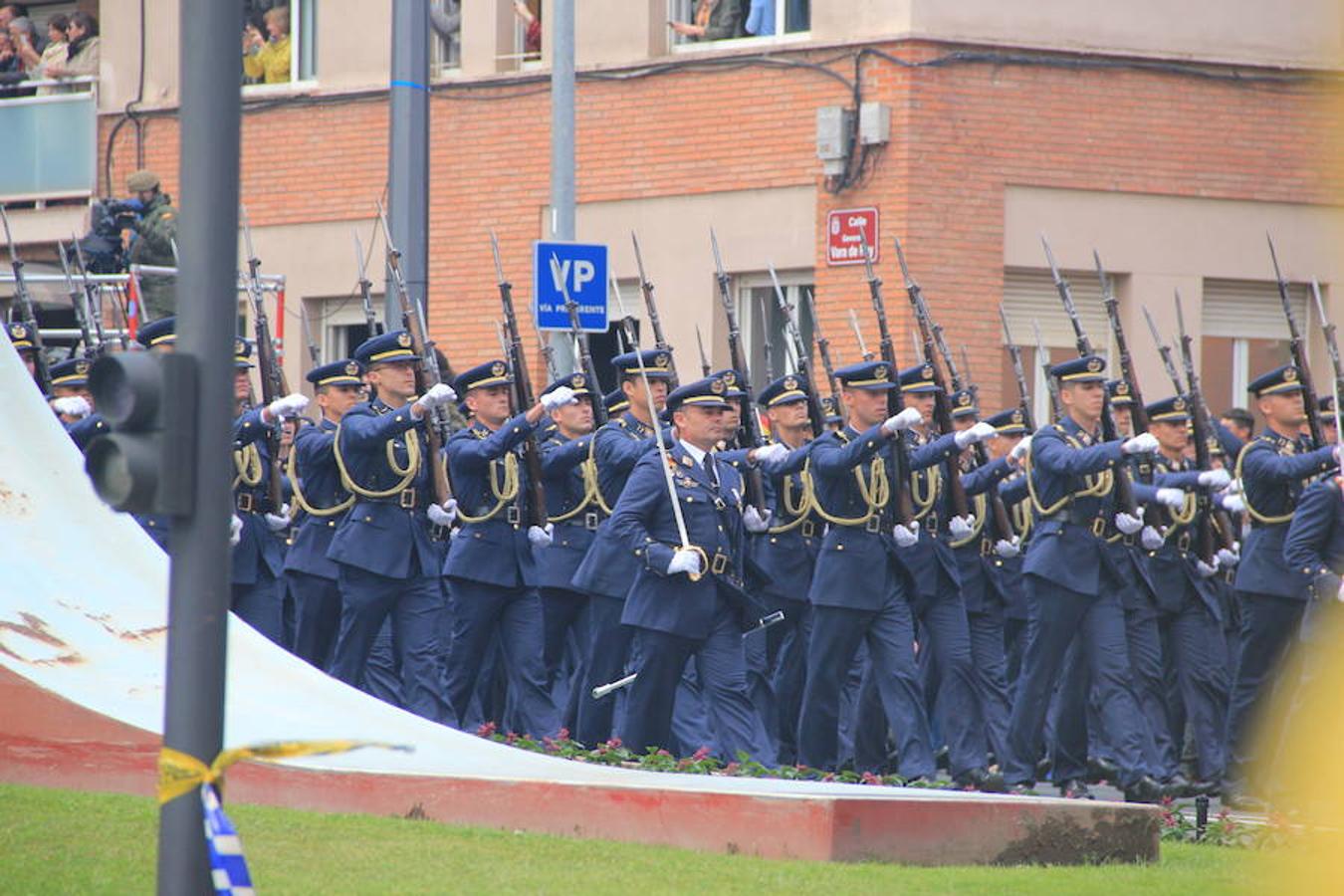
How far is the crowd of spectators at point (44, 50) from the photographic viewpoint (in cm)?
2717

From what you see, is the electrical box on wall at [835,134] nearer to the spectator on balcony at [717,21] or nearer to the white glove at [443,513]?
the spectator on balcony at [717,21]

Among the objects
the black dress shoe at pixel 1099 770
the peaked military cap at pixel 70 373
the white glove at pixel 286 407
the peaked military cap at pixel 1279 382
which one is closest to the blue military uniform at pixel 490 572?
the white glove at pixel 286 407

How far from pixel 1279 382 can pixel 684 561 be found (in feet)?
12.2

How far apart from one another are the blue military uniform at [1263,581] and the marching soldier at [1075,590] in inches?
27.2

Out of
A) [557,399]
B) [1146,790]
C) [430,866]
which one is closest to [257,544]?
[557,399]

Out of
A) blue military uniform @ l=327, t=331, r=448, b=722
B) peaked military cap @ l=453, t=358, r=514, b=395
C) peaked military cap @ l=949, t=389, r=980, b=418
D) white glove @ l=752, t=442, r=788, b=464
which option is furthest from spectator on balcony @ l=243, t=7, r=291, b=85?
white glove @ l=752, t=442, r=788, b=464

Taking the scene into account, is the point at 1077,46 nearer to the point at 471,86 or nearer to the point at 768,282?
the point at 768,282

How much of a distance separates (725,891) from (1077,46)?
13.9m

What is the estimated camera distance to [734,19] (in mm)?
22391

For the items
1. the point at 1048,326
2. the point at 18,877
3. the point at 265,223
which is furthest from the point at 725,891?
the point at 265,223

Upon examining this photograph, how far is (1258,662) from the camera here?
13.8 m

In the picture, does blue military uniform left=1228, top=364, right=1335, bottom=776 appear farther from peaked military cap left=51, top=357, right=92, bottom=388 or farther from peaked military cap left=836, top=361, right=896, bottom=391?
peaked military cap left=51, top=357, right=92, bottom=388

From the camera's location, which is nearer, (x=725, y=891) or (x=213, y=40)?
(x=213, y=40)

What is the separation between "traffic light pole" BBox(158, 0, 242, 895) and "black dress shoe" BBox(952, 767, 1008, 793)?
6.71 meters
